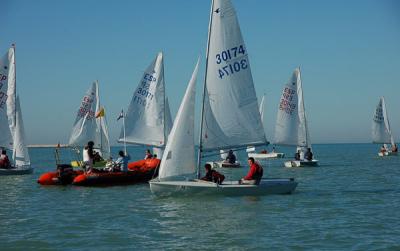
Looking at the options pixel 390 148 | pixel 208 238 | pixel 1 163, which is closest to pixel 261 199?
pixel 208 238

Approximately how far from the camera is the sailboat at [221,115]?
21580mm

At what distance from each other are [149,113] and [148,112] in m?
0.09

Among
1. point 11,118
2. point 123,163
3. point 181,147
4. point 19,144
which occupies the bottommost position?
point 123,163

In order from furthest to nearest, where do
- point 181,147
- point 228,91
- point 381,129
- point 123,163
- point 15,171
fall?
point 381,129 → point 15,171 → point 123,163 → point 228,91 → point 181,147

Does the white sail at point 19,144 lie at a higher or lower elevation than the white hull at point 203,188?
higher

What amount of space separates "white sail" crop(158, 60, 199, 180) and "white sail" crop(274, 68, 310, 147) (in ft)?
90.6

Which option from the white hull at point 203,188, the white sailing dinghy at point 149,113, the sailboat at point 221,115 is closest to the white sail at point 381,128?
the white sailing dinghy at point 149,113

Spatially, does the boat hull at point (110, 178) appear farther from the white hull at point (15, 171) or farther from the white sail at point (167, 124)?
the white hull at point (15, 171)

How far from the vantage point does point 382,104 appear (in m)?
74.6

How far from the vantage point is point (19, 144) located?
38469 millimetres

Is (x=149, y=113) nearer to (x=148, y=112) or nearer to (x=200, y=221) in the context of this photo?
(x=148, y=112)

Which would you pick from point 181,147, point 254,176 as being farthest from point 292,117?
point 181,147

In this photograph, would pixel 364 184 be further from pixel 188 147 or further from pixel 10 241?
pixel 10 241

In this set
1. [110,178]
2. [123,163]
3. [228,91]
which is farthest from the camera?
[123,163]
